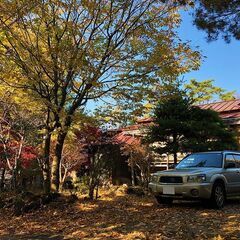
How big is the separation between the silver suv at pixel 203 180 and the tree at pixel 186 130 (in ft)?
14.1

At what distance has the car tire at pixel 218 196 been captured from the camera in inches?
414

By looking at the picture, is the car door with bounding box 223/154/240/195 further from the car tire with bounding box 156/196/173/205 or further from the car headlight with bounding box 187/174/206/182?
the car tire with bounding box 156/196/173/205

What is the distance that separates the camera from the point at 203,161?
464 inches

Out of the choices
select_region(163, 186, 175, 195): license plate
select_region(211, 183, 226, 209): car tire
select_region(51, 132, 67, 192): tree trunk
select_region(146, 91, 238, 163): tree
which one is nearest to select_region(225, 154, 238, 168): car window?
select_region(211, 183, 226, 209): car tire

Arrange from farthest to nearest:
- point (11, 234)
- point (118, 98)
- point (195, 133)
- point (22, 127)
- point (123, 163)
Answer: point (123, 163) < point (195, 133) < point (22, 127) < point (118, 98) < point (11, 234)

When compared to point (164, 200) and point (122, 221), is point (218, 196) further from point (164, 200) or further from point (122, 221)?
point (122, 221)

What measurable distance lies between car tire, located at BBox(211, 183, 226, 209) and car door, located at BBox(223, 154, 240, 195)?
32 cm

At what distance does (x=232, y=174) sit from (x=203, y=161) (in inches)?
35.6

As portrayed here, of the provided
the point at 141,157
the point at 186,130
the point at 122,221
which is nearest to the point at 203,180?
the point at 122,221

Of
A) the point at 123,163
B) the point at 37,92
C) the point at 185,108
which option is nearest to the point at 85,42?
the point at 37,92

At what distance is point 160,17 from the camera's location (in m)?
12.2

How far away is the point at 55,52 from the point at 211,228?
20.2ft

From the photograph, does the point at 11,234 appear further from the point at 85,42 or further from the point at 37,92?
the point at 85,42

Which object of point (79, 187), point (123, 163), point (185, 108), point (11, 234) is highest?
point (185, 108)
